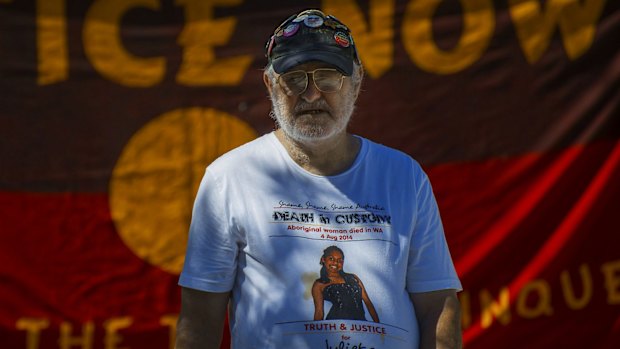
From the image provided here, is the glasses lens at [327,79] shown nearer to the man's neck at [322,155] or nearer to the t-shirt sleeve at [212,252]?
the man's neck at [322,155]

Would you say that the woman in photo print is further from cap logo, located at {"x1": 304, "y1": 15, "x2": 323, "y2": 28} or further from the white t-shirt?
cap logo, located at {"x1": 304, "y1": 15, "x2": 323, "y2": 28}

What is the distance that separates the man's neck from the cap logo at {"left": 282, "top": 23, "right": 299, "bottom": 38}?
0.85ft

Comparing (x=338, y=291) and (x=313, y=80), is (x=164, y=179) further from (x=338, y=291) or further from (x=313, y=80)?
(x=338, y=291)

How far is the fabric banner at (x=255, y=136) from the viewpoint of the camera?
12.1 ft

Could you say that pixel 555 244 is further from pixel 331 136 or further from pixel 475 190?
pixel 331 136

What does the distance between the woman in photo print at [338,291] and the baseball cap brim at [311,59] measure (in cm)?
46

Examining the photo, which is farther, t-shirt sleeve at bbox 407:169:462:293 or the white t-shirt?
t-shirt sleeve at bbox 407:169:462:293

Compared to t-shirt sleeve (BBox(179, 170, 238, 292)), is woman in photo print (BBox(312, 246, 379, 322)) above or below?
below

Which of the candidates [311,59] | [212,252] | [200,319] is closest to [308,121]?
[311,59]

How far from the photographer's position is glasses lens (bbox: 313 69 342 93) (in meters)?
2.20

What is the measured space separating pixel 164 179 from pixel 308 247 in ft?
5.84

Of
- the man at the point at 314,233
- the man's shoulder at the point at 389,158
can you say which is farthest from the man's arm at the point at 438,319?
the man's shoulder at the point at 389,158

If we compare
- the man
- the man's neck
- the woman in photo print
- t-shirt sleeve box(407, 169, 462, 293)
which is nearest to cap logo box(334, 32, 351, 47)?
the man

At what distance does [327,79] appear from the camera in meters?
2.21
